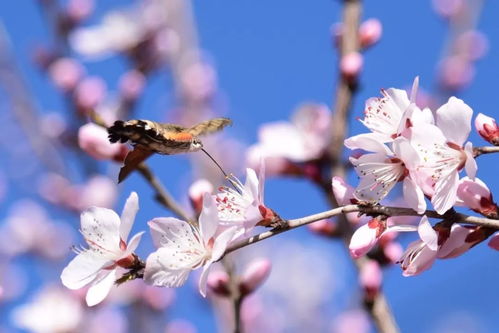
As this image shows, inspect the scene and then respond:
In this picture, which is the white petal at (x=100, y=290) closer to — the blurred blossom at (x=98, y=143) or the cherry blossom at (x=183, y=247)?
the cherry blossom at (x=183, y=247)

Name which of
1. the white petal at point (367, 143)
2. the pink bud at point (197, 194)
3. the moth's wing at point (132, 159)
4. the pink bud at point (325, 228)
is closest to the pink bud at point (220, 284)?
the pink bud at point (197, 194)

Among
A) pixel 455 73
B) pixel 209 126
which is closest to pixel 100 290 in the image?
pixel 209 126

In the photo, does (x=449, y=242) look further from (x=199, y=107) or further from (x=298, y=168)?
(x=199, y=107)

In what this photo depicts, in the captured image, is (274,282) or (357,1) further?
(274,282)

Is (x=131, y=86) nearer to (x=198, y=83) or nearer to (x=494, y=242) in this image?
(x=198, y=83)

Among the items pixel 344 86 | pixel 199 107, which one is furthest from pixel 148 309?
pixel 199 107

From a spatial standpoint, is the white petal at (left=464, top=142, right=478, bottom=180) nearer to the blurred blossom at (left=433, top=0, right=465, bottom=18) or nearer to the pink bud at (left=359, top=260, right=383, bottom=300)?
the pink bud at (left=359, top=260, right=383, bottom=300)
